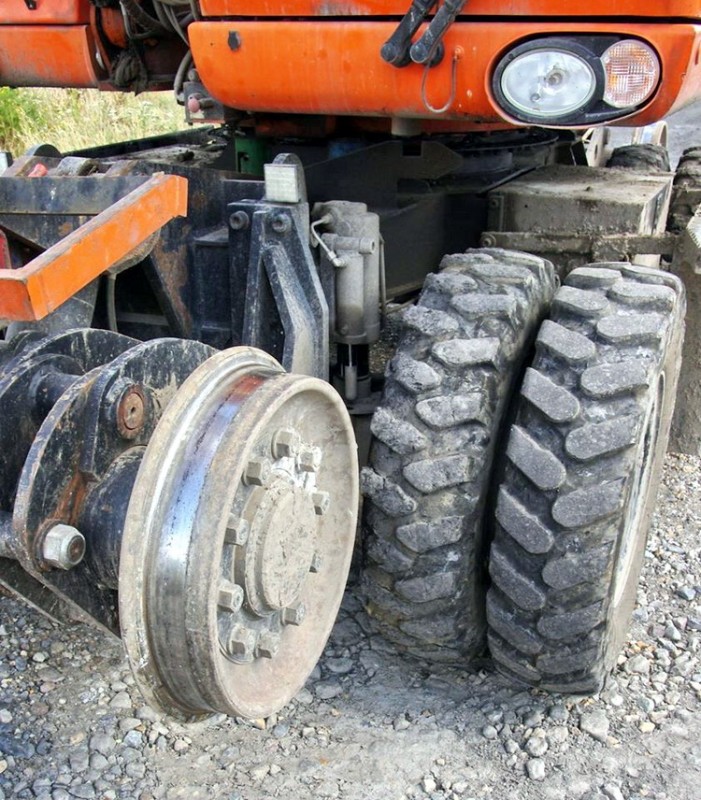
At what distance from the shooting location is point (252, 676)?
2012 mm

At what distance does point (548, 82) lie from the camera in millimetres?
2219

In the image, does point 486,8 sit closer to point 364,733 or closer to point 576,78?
point 576,78

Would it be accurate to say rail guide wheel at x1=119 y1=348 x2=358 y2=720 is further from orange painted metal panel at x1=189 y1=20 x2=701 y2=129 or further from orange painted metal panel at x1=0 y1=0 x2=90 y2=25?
orange painted metal panel at x1=0 y1=0 x2=90 y2=25

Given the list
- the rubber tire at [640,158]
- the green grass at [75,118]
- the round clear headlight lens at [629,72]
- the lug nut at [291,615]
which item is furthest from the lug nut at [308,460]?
the green grass at [75,118]

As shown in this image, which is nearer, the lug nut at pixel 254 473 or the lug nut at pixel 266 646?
the lug nut at pixel 254 473

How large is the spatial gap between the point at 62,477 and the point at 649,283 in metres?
1.62

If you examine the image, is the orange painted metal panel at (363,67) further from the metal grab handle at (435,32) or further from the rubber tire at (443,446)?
the rubber tire at (443,446)

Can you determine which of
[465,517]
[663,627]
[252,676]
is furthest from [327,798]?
[663,627]

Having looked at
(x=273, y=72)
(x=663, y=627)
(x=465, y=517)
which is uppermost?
(x=273, y=72)

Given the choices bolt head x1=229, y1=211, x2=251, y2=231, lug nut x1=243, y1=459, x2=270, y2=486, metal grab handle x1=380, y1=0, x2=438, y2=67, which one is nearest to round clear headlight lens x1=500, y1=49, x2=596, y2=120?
metal grab handle x1=380, y1=0, x2=438, y2=67

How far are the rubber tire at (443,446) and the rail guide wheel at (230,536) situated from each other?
23 cm

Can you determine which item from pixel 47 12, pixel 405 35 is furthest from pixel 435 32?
pixel 47 12

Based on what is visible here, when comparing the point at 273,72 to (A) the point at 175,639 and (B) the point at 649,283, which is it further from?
(A) the point at 175,639

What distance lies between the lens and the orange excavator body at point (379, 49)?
2.17 m
